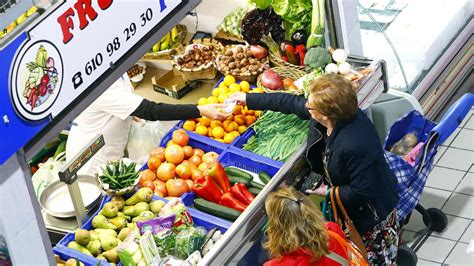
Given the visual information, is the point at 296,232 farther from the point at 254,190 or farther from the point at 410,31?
the point at 410,31

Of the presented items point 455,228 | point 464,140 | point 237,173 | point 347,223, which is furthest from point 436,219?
point 237,173

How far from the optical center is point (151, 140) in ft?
23.7

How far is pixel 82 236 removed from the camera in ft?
18.7

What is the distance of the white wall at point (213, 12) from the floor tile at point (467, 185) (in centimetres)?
247

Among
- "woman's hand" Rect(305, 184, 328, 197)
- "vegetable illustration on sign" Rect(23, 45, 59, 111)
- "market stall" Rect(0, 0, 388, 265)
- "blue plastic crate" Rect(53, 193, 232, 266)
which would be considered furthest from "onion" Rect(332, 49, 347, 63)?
"vegetable illustration on sign" Rect(23, 45, 59, 111)

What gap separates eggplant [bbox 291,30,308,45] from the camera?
7203 mm

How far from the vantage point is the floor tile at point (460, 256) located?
23.0ft

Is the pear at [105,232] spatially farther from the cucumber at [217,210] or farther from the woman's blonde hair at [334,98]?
the woman's blonde hair at [334,98]

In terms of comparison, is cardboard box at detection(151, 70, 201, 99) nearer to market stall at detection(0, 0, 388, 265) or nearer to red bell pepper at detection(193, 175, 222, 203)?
market stall at detection(0, 0, 388, 265)

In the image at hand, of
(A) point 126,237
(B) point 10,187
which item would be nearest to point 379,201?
(A) point 126,237

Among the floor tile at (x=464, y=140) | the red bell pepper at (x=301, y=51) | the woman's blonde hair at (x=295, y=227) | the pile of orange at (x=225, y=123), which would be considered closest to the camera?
the woman's blonde hair at (x=295, y=227)

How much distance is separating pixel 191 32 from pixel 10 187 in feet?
13.9

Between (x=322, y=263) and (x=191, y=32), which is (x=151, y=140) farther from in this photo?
(x=322, y=263)

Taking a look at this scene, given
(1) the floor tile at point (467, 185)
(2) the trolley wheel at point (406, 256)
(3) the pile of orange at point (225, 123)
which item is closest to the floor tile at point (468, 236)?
(1) the floor tile at point (467, 185)
